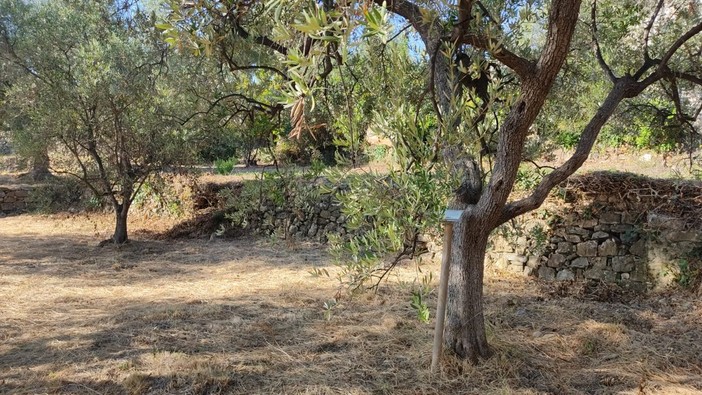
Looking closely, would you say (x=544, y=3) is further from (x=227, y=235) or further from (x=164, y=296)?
(x=227, y=235)

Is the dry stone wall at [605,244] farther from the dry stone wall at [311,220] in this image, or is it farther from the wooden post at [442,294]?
the dry stone wall at [311,220]

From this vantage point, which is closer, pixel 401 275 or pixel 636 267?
pixel 636 267

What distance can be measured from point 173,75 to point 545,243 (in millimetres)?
5761

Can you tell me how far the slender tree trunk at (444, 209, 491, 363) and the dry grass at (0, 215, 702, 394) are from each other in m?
0.17

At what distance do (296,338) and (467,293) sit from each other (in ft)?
5.89

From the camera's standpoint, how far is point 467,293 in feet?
12.9

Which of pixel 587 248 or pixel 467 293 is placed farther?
pixel 587 248

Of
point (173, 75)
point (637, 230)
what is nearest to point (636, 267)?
point (637, 230)

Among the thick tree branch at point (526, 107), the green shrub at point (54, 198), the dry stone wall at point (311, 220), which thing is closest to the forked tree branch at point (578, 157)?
the thick tree branch at point (526, 107)

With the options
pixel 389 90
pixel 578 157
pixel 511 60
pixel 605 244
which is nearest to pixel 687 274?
pixel 605 244

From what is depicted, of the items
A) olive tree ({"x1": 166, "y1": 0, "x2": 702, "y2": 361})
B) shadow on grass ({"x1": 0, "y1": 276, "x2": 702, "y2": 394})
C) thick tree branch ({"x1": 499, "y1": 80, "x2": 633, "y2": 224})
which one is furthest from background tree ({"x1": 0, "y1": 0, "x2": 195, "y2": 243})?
thick tree branch ({"x1": 499, "y1": 80, "x2": 633, "y2": 224})

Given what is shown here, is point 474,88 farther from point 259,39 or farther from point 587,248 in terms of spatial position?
point 587,248

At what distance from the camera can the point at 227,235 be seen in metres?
10.9

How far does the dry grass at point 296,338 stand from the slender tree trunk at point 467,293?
0.54 feet
